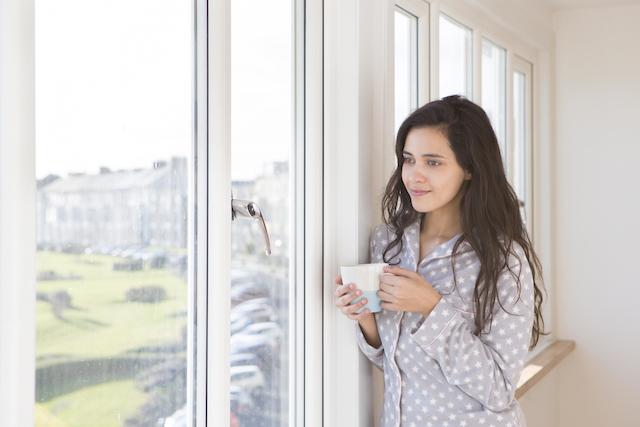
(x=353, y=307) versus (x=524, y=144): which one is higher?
(x=524, y=144)

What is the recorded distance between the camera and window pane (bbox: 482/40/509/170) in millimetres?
2900

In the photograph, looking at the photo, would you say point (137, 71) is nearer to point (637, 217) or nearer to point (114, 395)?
point (114, 395)

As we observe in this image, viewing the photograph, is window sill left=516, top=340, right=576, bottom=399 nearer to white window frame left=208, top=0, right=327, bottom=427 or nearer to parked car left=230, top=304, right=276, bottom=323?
white window frame left=208, top=0, right=327, bottom=427

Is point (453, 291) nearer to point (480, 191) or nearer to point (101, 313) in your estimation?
point (480, 191)

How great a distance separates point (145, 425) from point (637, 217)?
2780mm

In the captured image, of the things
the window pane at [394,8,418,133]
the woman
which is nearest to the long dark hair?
the woman

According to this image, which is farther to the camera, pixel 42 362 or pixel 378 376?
pixel 378 376

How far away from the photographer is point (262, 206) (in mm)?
1546

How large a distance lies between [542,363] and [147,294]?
223 cm

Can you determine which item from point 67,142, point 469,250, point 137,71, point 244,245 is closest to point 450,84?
point 469,250

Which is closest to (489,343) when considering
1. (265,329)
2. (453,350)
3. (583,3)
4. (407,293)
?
(453,350)

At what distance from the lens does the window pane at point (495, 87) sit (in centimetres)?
290

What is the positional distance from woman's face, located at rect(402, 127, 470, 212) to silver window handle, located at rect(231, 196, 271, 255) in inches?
12.9

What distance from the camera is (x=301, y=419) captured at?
1676 mm
